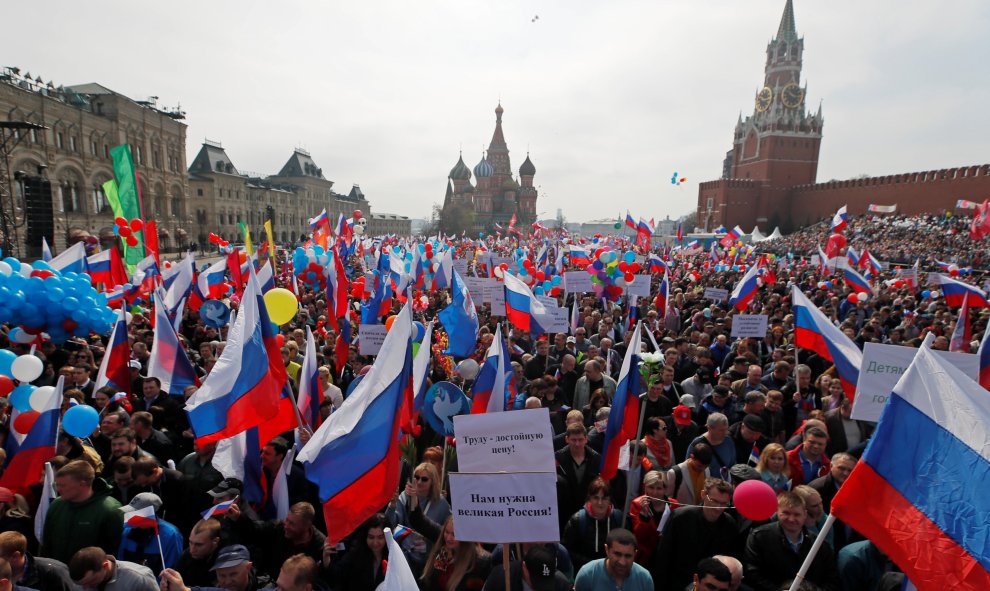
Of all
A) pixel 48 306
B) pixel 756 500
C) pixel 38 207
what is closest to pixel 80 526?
pixel 756 500

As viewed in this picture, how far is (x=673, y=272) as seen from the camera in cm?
2341

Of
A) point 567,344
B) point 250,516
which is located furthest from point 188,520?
point 567,344

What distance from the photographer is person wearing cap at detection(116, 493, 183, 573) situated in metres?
3.50

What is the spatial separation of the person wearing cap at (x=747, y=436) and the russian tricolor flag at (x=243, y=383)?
4109mm

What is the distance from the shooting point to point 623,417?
457 cm

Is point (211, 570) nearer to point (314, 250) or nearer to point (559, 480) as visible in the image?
point (559, 480)

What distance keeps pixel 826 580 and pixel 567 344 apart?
6052mm

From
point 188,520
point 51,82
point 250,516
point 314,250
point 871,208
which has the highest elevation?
point 51,82

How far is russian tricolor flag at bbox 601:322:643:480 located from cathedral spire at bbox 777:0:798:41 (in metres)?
97.5

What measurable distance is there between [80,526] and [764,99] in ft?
311

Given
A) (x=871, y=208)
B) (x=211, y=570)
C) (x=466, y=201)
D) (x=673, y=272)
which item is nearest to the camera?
(x=211, y=570)

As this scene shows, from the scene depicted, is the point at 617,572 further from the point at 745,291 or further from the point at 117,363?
the point at 745,291

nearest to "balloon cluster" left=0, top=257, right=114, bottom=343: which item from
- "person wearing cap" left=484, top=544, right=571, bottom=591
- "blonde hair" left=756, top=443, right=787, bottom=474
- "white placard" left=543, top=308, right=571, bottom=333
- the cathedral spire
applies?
"white placard" left=543, top=308, right=571, bottom=333

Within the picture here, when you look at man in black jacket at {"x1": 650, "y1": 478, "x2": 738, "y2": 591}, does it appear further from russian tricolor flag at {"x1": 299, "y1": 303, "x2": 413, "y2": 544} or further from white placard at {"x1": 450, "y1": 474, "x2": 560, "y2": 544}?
russian tricolor flag at {"x1": 299, "y1": 303, "x2": 413, "y2": 544}
